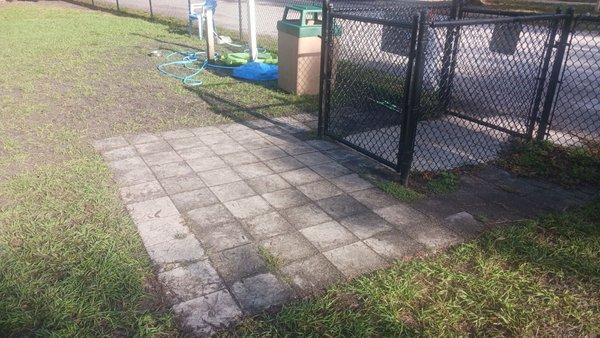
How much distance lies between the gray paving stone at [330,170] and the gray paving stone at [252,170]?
17.6 inches

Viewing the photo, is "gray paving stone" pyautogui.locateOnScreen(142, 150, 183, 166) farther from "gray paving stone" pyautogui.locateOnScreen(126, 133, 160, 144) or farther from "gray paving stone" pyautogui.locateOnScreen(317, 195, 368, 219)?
"gray paving stone" pyautogui.locateOnScreen(317, 195, 368, 219)

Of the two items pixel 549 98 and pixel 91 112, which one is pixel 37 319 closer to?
pixel 91 112

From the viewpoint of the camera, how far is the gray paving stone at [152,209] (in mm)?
3227

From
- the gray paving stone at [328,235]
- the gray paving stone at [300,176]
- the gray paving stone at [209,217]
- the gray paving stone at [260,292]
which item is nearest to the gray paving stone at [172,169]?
the gray paving stone at [209,217]

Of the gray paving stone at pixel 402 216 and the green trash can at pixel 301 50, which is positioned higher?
the green trash can at pixel 301 50

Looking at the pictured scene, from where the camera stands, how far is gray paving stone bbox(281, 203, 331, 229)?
3.19 m

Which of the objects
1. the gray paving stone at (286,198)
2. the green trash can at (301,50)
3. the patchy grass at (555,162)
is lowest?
the gray paving stone at (286,198)

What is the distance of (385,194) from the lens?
3.67 metres

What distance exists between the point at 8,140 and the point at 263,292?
3713 mm

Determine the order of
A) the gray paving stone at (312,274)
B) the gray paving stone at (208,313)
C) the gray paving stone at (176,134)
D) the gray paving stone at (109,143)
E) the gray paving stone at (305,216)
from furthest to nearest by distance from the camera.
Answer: the gray paving stone at (176,134), the gray paving stone at (109,143), the gray paving stone at (305,216), the gray paving stone at (312,274), the gray paving stone at (208,313)

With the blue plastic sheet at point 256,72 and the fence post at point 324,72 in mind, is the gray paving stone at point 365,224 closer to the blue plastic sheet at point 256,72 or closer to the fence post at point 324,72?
the fence post at point 324,72

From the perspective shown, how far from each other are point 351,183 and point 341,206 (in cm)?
46

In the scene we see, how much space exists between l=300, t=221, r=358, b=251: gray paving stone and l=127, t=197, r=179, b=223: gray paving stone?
104 centimetres

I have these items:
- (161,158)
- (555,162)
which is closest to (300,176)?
(161,158)
